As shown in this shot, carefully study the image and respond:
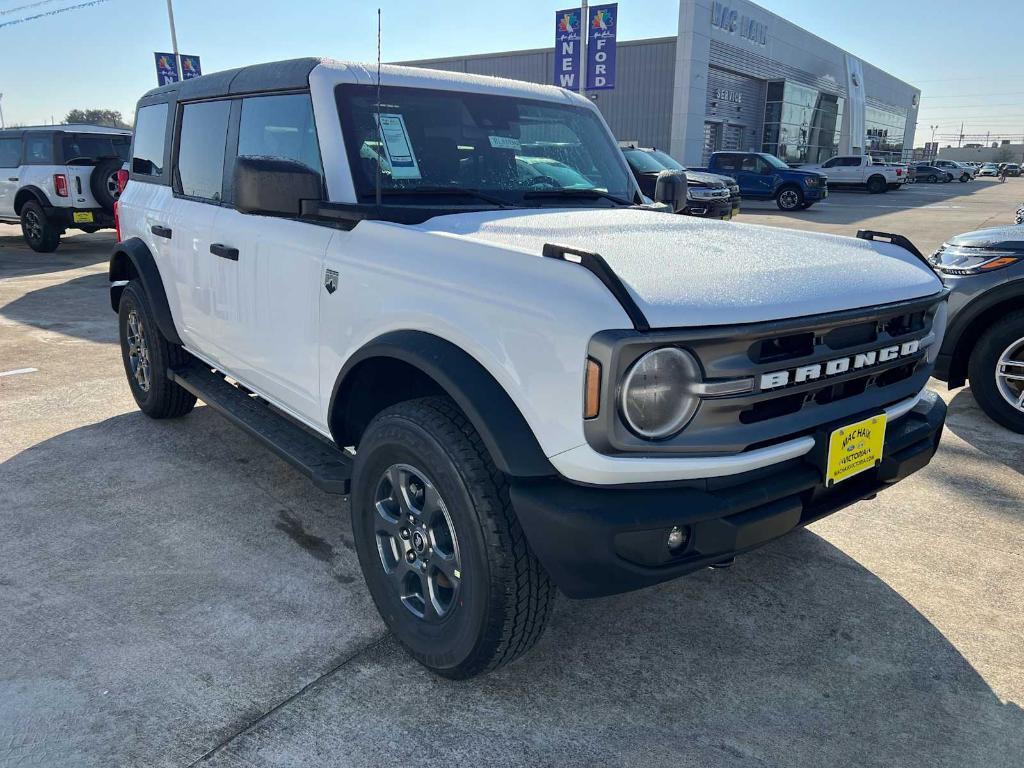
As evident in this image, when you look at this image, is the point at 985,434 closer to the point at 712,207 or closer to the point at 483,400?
the point at 483,400

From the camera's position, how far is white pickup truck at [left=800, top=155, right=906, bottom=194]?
33344 millimetres

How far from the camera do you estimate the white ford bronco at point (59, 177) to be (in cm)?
1220

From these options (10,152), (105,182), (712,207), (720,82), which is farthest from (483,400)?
(720,82)

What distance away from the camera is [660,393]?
6.49ft

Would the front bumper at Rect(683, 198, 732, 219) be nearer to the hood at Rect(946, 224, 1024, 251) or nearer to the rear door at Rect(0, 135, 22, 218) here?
the hood at Rect(946, 224, 1024, 251)

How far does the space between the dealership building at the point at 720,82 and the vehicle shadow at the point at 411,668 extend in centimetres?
3057

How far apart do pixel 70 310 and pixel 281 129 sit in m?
6.31

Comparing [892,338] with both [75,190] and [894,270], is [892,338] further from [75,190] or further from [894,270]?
[75,190]

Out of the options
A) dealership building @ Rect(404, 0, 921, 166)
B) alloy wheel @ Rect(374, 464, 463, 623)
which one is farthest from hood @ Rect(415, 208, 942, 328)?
dealership building @ Rect(404, 0, 921, 166)

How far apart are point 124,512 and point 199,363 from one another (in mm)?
1088

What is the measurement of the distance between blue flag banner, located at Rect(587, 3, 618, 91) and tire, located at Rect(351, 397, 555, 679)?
2004 centimetres

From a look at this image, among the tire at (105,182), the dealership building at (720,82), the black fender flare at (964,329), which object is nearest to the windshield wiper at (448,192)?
the black fender flare at (964,329)

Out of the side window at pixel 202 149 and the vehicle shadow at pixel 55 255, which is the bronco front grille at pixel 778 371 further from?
the vehicle shadow at pixel 55 255

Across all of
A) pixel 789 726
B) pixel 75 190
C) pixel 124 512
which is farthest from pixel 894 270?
pixel 75 190
